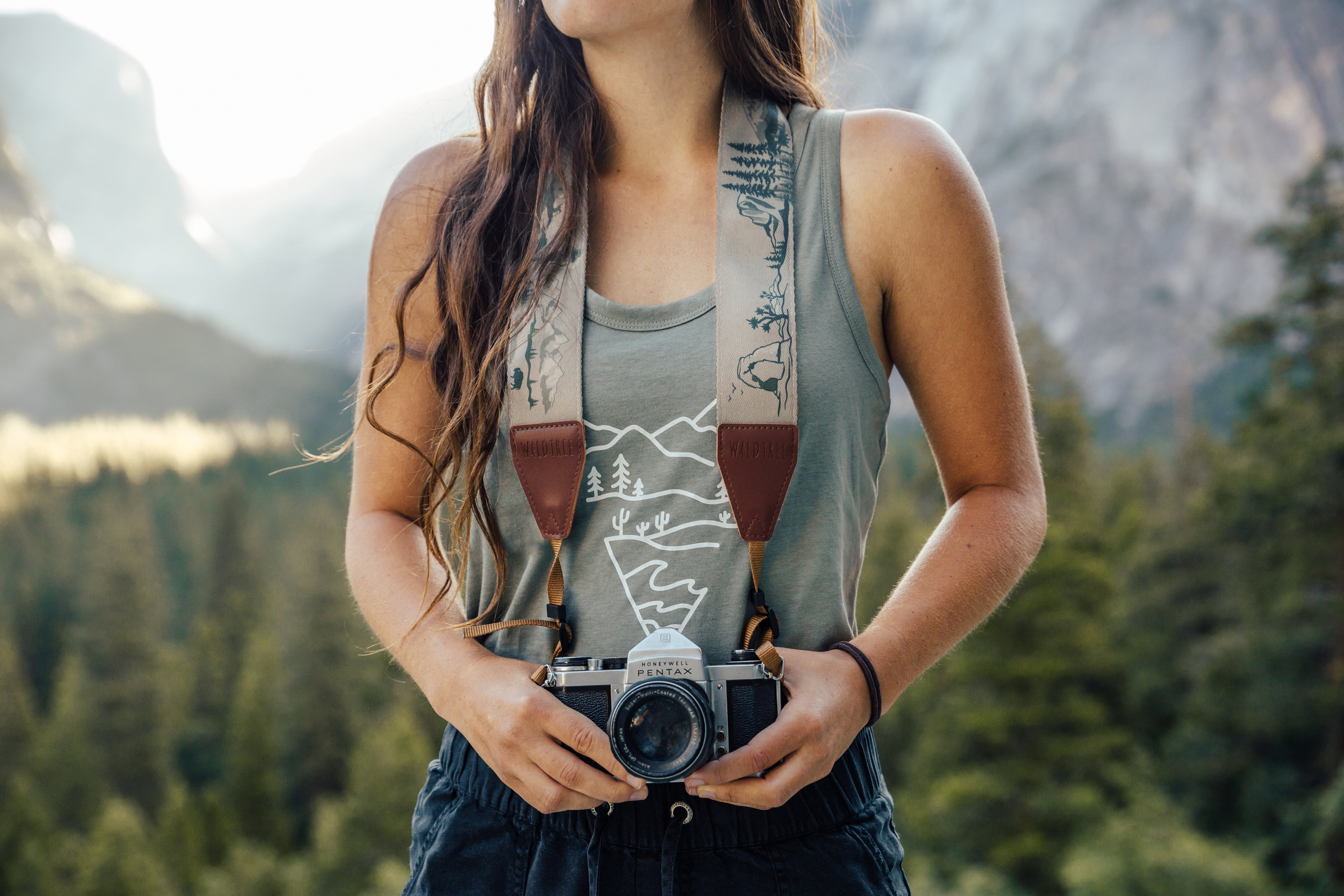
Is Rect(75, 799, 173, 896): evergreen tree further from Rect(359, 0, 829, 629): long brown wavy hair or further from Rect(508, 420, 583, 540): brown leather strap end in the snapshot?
Rect(508, 420, 583, 540): brown leather strap end

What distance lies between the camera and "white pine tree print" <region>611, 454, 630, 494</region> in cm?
135

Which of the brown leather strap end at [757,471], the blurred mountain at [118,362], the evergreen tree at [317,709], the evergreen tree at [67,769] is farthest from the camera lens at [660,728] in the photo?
the blurred mountain at [118,362]

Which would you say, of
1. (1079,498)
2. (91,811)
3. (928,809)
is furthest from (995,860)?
(91,811)

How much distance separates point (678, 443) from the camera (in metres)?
1.33

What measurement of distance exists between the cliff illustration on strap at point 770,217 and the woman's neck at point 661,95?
8cm

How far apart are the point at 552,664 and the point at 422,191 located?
0.82 m

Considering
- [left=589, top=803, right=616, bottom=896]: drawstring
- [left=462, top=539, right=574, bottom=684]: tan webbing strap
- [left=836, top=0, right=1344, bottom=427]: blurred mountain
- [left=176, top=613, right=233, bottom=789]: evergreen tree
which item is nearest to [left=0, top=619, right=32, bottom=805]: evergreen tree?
[left=176, top=613, right=233, bottom=789]: evergreen tree

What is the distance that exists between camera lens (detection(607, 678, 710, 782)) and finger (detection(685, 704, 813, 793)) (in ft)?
0.06

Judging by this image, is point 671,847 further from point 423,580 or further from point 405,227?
point 405,227

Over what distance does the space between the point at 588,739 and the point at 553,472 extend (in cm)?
37

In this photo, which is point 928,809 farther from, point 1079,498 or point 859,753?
point 859,753

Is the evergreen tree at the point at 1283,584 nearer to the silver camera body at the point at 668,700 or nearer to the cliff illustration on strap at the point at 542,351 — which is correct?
the silver camera body at the point at 668,700

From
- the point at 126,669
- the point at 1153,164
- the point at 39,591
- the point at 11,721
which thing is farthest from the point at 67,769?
the point at 1153,164

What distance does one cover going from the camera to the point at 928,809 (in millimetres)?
20250
